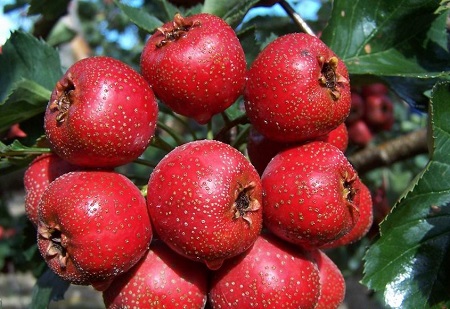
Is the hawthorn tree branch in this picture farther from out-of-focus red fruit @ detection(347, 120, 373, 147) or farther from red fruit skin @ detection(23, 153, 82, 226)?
red fruit skin @ detection(23, 153, 82, 226)

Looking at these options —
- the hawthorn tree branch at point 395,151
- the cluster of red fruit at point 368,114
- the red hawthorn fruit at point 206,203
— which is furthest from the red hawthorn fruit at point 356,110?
the red hawthorn fruit at point 206,203

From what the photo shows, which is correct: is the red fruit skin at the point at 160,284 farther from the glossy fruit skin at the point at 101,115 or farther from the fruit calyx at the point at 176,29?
the fruit calyx at the point at 176,29

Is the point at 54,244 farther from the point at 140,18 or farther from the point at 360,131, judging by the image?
the point at 360,131

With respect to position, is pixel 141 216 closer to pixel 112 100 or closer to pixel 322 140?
pixel 112 100

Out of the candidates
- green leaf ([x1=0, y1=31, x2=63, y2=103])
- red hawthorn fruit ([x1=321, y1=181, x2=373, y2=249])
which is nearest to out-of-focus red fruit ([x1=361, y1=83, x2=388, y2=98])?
red hawthorn fruit ([x1=321, y1=181, x2=373, y2=249])

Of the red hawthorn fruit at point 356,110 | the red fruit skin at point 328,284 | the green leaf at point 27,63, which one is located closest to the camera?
the red fruit skin at point 328,284

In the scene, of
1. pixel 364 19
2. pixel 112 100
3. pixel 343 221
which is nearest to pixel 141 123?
pixel 112 100
